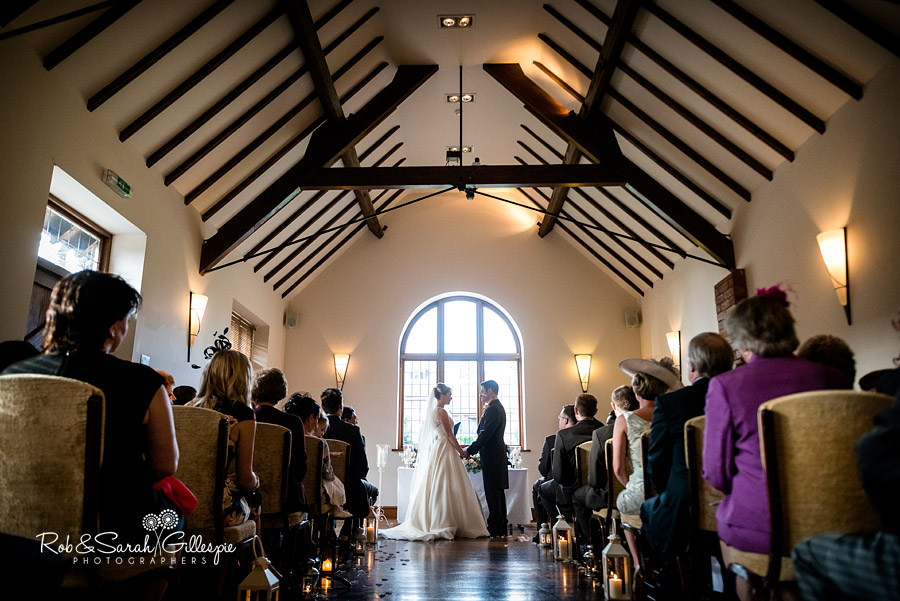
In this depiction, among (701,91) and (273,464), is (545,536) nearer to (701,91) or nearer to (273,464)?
(273,464)

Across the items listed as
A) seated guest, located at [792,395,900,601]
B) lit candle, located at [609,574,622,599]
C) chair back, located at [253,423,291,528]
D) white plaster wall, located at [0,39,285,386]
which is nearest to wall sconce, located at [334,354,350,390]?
white plaster wall, located at [0,39,285,386]

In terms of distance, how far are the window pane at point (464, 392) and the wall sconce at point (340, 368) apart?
1.54 m

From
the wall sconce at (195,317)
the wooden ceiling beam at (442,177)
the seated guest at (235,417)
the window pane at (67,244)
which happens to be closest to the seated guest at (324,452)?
the seated guest at (235,417)

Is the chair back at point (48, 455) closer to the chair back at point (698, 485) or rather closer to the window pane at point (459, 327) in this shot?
the chair back at point (698, 485)

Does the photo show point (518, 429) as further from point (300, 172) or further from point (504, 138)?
point (300, 172)

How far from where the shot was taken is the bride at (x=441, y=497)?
5801 mm

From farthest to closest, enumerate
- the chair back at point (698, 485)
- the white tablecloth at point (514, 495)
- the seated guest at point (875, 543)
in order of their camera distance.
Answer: the white tablecloth at point (514, 495)
the chair back at point (698, 485)
the seated guest at point (875, 543)

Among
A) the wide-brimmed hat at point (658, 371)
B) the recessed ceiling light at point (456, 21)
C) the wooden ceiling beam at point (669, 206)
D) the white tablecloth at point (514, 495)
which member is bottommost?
the white tablecloth at point (514, 495)

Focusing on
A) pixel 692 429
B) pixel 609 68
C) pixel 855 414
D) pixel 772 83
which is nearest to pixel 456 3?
pixel 609 68

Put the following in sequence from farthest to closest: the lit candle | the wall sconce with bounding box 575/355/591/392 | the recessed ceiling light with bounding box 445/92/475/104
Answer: the wall sconce with bounding box 575/355/591/392
the recessed ceiling light with bounding box 445/92/475/104
the lit candle

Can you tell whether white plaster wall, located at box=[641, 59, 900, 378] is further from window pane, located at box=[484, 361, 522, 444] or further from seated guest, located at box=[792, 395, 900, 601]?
window pane, located at box=[484, 361, 522, 444]

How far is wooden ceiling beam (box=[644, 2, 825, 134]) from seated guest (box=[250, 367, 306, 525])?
3.57m

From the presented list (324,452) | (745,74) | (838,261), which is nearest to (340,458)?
(324,452)

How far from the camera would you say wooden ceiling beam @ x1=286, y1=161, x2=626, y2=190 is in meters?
5.85
